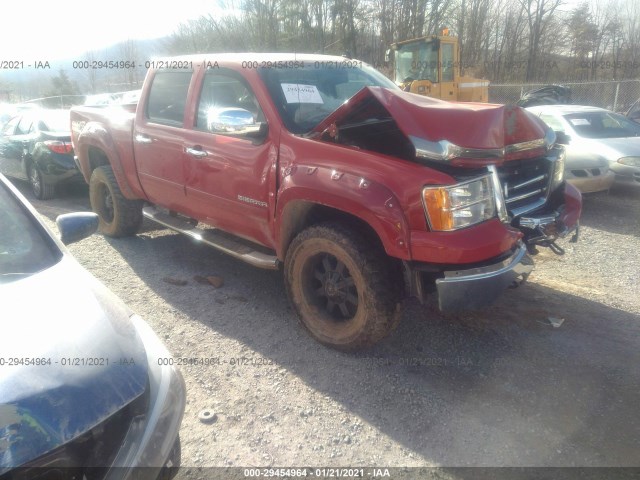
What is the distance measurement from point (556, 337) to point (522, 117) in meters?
1.62

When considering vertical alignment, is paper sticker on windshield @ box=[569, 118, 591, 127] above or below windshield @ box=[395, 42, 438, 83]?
below

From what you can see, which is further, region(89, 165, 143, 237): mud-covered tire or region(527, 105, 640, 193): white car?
region(527, 105, 640, 193): white car

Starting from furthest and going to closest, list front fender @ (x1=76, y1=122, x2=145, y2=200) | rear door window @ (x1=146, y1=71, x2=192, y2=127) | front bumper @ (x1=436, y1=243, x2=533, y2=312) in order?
1. front fender @ (x1=76, y1=122, x2=145, y2=200)
2. rear door window @ (x1=146, y1=71, x2=192, y2=127)
3. front bumper @ (x1=436, y1=243, x2=533, y2=312)

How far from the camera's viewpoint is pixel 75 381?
185 centimetres

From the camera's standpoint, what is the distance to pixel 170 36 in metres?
30.5

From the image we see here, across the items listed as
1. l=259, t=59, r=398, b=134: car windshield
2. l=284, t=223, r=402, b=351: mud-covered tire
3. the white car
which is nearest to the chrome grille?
l=284, t=223, r=402, b=351: mud-covered tire

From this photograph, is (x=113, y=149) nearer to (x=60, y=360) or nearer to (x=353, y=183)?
(x=353, y=183)

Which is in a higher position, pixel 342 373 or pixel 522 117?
pixel 522 117

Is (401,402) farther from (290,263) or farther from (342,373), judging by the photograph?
(290,263)

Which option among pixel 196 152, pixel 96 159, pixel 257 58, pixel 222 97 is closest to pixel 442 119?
pixel 257 58

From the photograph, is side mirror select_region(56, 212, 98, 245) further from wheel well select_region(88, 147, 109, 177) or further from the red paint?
wheel well select_region(88, 147, 109, 177)

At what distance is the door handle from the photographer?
168 inches

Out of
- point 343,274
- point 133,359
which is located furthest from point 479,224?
point 133,359

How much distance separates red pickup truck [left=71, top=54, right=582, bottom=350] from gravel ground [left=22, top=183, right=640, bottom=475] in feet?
1.28
